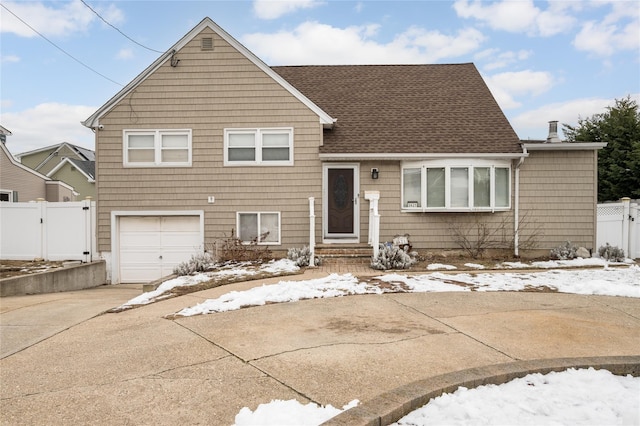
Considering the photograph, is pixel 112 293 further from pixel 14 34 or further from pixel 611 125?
pixel 611 125

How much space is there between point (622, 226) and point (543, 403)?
39.7 ft

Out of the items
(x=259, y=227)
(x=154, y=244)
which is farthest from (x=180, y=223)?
(x=259, y=227)

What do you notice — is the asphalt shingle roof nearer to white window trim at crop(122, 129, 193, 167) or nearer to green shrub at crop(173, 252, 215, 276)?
white window trim at crop(122, 129, 193, 167)

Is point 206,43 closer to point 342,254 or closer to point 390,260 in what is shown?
point 342,254

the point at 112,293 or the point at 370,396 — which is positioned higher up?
the point at 370,396

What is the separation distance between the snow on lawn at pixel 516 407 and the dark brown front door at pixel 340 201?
9.19m

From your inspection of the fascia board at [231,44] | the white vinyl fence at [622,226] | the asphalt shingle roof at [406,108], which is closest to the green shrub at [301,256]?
the asphalt shingle roof at [406,108]

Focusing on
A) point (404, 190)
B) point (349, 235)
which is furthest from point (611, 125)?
point (349, 235)

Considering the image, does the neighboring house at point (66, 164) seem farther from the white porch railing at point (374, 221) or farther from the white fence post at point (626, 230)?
Answer: the white fence post at point (626, 230)

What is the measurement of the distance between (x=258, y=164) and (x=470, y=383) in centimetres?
998

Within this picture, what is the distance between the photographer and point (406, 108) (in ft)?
45.3

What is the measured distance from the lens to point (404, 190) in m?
12.4

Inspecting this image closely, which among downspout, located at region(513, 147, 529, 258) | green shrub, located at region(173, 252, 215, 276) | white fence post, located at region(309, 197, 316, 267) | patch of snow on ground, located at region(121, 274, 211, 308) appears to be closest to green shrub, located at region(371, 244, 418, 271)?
white fence post, located at region(309, 197, 316, 267)

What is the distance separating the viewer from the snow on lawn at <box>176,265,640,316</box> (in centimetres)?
718
